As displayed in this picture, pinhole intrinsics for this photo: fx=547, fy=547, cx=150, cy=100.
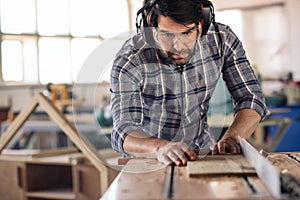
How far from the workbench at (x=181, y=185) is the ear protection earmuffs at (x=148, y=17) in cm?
50

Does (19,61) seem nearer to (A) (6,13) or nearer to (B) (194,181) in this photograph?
(A) (6,13)

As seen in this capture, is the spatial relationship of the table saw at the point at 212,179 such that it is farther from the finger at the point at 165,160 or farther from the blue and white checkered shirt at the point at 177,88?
the blue and white checkered shirt at the point at 177,88

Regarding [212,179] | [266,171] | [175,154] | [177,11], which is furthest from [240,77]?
[266,171]

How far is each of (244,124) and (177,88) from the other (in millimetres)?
289

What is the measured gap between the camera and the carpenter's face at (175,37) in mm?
1822

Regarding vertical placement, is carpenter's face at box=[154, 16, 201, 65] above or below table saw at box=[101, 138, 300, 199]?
above

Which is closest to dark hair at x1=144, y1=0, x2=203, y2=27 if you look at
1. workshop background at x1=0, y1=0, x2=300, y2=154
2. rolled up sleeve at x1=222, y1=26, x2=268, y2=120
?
rolled up sleeve at x1=222, y1=26, x2=268, y2=120

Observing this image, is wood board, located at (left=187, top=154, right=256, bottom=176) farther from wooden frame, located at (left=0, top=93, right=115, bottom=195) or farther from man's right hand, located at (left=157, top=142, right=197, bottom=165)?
wooden frame, located at (left=0, top=93, right=115, bottom=195)

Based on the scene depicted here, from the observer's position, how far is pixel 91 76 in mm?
1958

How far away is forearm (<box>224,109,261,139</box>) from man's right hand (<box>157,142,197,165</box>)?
0.34 metres

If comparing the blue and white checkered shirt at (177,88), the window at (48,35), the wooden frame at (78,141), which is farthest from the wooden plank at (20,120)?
the window at (48,35)

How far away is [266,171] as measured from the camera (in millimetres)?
1242

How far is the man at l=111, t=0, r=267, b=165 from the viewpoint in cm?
183

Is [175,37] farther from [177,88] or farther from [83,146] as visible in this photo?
[83,146]
